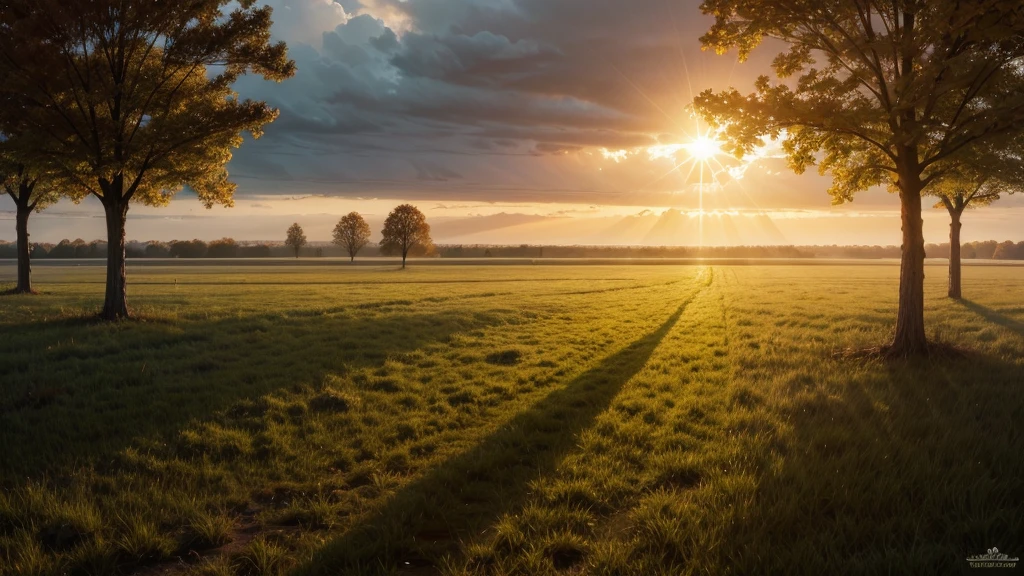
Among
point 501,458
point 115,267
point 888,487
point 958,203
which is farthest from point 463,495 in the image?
point 958,203

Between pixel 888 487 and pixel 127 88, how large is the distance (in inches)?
844

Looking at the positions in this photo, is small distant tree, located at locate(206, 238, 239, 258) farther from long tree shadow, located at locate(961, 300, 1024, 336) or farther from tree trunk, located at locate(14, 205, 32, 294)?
long tree shadow, located at locate(961, 300, 1024, 336)

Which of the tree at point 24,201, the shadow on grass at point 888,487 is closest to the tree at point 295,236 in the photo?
the tree at point 24,201

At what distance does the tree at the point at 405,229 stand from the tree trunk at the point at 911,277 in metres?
70.5

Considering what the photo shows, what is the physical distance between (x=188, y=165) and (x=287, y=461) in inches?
591

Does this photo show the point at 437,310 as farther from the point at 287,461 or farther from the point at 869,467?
the point at 869,467

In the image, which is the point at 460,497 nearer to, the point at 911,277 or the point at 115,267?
the point at 911,277

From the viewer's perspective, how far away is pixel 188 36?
17484 millimetres

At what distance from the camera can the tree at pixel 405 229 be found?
79250 millimetres

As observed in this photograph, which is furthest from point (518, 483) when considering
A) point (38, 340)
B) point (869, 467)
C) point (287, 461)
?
point (38, 340)

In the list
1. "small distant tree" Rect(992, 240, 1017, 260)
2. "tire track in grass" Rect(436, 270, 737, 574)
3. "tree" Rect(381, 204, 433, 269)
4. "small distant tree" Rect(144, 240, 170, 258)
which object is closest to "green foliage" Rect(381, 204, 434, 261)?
"tree" Rect(381, 204, 433, 269)

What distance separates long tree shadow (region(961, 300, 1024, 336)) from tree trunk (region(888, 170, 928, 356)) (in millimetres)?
6304

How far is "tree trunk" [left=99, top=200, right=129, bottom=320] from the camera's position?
1750 centimetres

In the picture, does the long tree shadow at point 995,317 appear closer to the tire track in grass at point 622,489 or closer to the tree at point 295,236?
the tire track in grass at point 622,489
